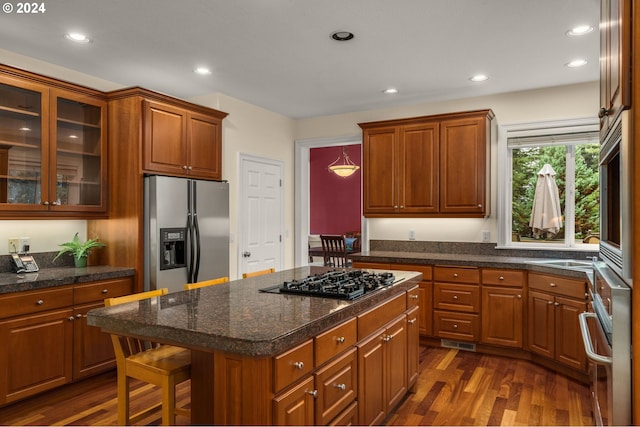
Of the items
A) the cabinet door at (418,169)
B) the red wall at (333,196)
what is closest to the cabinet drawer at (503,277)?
the cabinet door at (418,169)

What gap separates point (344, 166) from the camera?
7496 millimetres

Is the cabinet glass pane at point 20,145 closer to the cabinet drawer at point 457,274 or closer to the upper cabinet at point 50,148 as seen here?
the upper cabinet at point 50,148

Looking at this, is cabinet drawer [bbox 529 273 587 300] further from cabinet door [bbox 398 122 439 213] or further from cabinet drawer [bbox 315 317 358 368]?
cabinet drawer [bbox 315 317 358 368]

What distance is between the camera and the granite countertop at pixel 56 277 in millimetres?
2848

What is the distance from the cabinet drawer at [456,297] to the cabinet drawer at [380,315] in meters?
1.44

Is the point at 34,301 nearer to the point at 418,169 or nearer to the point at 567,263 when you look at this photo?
the point at 418,169

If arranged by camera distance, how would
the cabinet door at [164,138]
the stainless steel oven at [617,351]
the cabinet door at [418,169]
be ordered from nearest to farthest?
the stainless steel oven at [617,351]
the cabinet door at [164,138]
the cabinet door at [418,169]

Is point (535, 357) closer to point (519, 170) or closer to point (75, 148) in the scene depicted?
point (519, 170)

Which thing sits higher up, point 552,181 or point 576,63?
point 576,63

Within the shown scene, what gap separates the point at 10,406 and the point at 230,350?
7.95ft

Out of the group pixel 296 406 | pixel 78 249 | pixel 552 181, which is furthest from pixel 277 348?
pixel 552 181

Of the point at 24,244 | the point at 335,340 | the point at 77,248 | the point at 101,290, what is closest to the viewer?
the point at 335,340

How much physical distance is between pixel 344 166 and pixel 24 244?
5.07 metres

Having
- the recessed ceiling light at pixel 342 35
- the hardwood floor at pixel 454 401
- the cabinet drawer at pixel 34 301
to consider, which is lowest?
the hardwood floor at pixel 454 401
